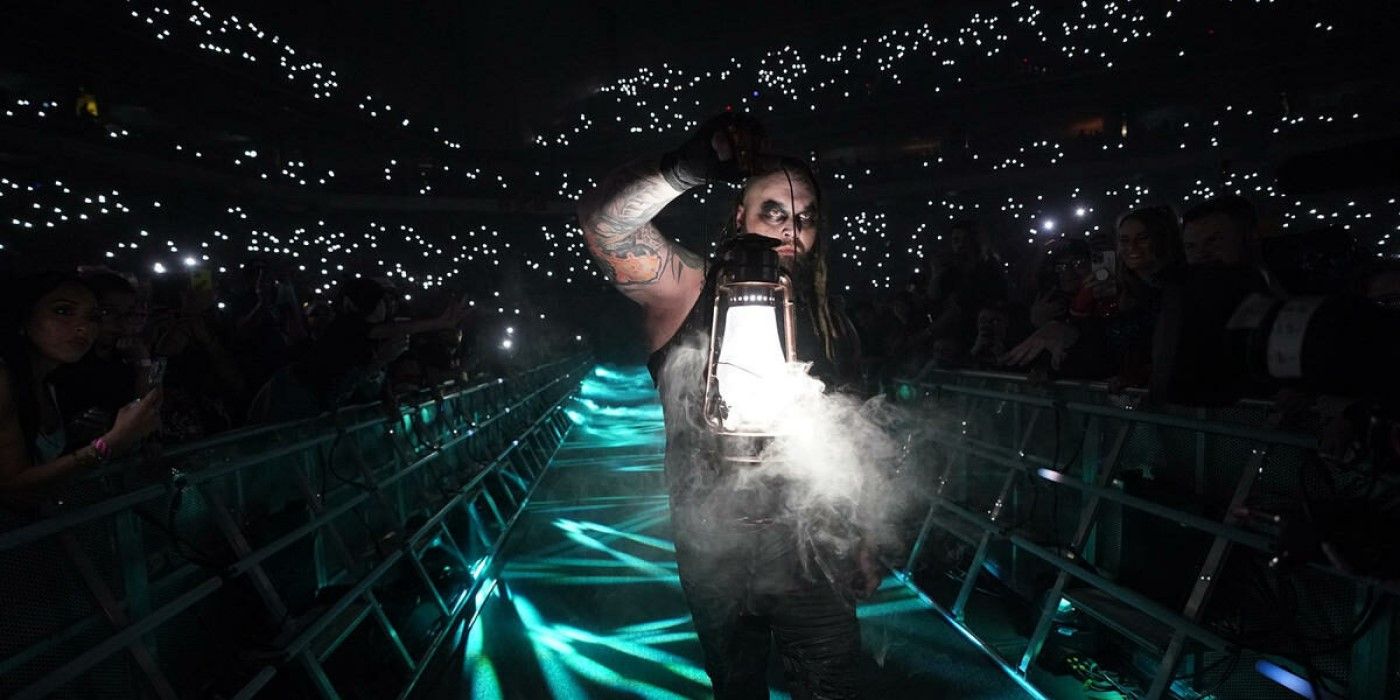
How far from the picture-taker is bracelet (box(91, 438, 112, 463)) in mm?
2297

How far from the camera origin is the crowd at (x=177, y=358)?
7.77ft

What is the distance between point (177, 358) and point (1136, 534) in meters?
6.62

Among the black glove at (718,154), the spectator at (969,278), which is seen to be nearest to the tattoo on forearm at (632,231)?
the black glove at (718,154)

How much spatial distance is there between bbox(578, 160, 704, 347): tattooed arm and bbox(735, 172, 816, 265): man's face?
285 mm

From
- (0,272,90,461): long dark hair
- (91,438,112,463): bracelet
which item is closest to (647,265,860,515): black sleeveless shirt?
(91,438,112,463): bracelet

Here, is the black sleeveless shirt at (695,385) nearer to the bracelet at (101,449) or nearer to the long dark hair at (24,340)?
the bracelet at (101,449)

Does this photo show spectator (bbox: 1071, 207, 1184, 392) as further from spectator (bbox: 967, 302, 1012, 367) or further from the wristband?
the wristband

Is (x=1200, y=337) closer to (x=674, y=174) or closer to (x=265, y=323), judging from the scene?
(x=674, y=174)

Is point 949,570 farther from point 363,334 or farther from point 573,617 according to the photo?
point 363,334

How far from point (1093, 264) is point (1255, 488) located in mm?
2204

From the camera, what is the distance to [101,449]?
2311 mm

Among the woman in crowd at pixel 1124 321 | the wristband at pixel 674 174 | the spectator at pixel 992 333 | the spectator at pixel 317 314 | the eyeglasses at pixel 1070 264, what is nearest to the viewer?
the wristband at pixel 674 174

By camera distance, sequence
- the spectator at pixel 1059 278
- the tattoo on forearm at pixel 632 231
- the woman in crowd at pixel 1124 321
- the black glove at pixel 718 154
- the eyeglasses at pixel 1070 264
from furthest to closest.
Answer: the eyeglasses at pixel 1070 264 < the spectator at pixel 1059 278 < the woman in crowd at pixel 1124 321 < the tattoo on forearm at pixel 632 231 < the black glove at pixel 718 154

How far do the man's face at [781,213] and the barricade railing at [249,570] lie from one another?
242cm
